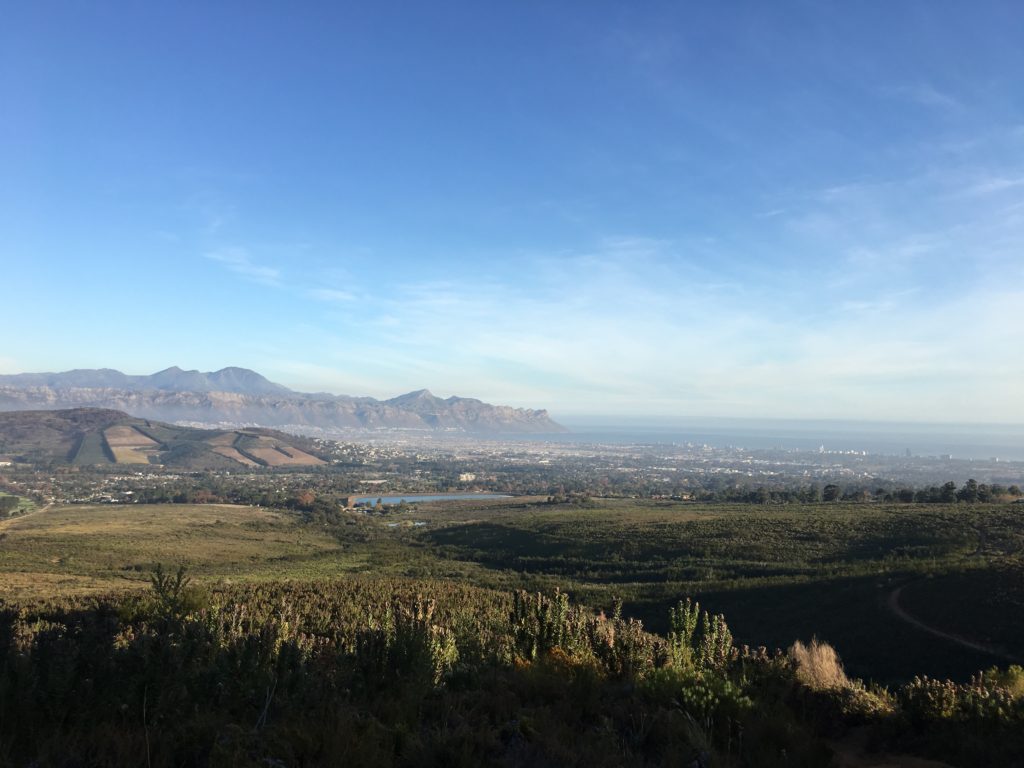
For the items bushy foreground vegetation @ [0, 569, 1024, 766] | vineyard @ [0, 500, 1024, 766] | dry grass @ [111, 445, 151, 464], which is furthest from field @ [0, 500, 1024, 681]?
dry grass @ [111, 445, 151, 464]

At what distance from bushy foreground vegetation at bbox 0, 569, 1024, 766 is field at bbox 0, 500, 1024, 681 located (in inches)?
581

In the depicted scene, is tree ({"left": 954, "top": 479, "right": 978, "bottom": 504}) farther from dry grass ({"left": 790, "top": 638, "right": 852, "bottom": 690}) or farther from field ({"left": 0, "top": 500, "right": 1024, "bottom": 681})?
dry grass ({"left": 790, "top": 638, "right": 852, "bottom": 690})

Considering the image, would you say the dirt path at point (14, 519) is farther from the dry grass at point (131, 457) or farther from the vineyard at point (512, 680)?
the dry grass at point (131, 457)

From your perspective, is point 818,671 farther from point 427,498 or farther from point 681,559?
point 427,498

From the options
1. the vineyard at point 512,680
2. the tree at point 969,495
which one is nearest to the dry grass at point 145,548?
the vineyard at point 512,680

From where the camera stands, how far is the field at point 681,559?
87.0ft

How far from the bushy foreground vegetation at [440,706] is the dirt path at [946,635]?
12169 millimetres

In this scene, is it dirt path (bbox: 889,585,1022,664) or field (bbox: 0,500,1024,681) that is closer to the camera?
dirt path (bbox: 889,585,1022,664)

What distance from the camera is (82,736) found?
589cm

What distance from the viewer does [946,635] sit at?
79.4ft

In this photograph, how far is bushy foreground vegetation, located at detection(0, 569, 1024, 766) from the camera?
19.5 ft

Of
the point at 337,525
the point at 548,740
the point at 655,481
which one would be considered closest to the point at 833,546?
the point at 548,740

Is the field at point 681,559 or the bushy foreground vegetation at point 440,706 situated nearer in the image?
the bushy foreground vegetation at point 440,706

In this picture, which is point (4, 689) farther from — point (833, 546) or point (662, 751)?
point (833, 546)
